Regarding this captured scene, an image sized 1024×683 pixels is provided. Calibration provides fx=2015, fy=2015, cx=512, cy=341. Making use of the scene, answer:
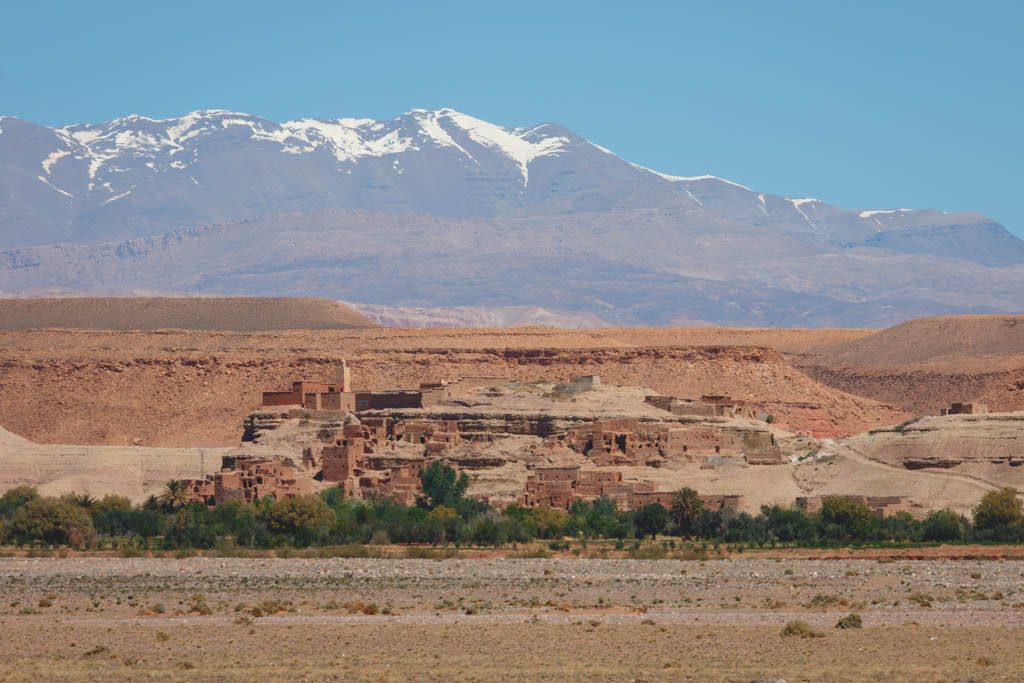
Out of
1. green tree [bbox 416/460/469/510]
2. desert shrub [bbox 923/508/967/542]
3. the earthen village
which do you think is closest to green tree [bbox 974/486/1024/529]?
desert shrub [bbox 923/508/967/542]

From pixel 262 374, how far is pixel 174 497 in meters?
48.7

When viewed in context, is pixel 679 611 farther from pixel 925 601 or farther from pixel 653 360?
pixel 653 360

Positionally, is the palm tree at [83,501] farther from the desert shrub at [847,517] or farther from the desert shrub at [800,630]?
the desert shrub at [800,630]

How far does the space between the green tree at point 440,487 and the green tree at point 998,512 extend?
755 inches

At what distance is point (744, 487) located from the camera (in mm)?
75312

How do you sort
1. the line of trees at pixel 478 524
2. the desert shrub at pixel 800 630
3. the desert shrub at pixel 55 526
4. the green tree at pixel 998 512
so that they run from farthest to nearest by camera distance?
the desert shrub at pixel 55 526 < the green tree at pixel 998 512 < the line of trees at pixel 478 524 < the desert shrub at pixel 800 630

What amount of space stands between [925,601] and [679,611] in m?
5.96

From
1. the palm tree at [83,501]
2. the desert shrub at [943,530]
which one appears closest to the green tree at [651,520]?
the desert shrub at [943,530]

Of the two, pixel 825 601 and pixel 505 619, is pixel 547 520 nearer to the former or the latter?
pixel 825 601

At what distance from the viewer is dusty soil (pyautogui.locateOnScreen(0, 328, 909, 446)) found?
382ft

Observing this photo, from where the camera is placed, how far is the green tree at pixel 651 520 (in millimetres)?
69125

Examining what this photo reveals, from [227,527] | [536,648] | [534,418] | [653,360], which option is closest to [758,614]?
[536,648]

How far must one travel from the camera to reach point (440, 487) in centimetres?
7594

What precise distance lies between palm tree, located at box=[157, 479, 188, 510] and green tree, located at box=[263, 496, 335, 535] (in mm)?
8505
